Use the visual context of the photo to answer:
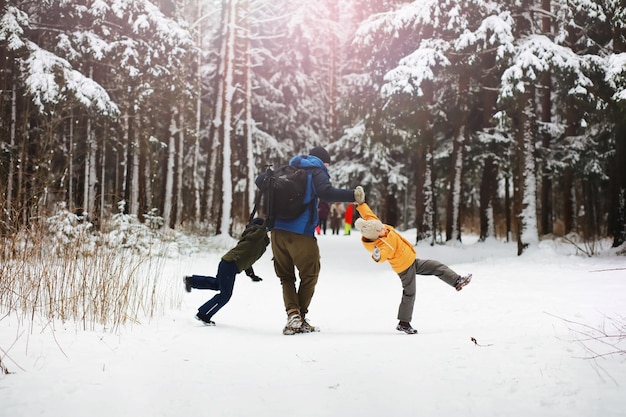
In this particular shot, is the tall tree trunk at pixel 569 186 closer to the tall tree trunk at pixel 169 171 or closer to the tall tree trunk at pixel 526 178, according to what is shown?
the tall tree trunk at pixel 526 178

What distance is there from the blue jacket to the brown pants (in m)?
0.09

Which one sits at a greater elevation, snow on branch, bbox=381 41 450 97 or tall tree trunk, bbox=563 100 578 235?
snow on branch, bbox=381 41 450 97

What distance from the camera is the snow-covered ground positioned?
2777 mm

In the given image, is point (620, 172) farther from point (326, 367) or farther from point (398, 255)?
point (326, 367)

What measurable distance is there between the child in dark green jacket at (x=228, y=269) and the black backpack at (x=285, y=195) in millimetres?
419

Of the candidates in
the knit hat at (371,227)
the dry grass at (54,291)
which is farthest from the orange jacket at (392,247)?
the dry grass at (54,291)

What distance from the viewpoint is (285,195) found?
4.89m

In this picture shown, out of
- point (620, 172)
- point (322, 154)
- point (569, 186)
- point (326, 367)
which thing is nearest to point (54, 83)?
point (322, 154)

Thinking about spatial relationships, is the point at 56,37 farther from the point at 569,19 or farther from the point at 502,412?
the point at 502,412

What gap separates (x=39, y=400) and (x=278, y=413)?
1.36 m

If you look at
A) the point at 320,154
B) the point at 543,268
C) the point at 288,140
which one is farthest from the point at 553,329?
the point at 288,140

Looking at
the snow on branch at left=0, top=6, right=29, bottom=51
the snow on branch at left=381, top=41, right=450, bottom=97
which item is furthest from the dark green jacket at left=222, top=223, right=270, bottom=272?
the snow on branch at left=381, top=41, right=450, bottom=97

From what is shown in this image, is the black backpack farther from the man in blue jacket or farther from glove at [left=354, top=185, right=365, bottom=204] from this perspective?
glove at [left=354, top=185, right=365, bottom=204]

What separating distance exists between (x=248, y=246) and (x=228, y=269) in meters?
0.33
